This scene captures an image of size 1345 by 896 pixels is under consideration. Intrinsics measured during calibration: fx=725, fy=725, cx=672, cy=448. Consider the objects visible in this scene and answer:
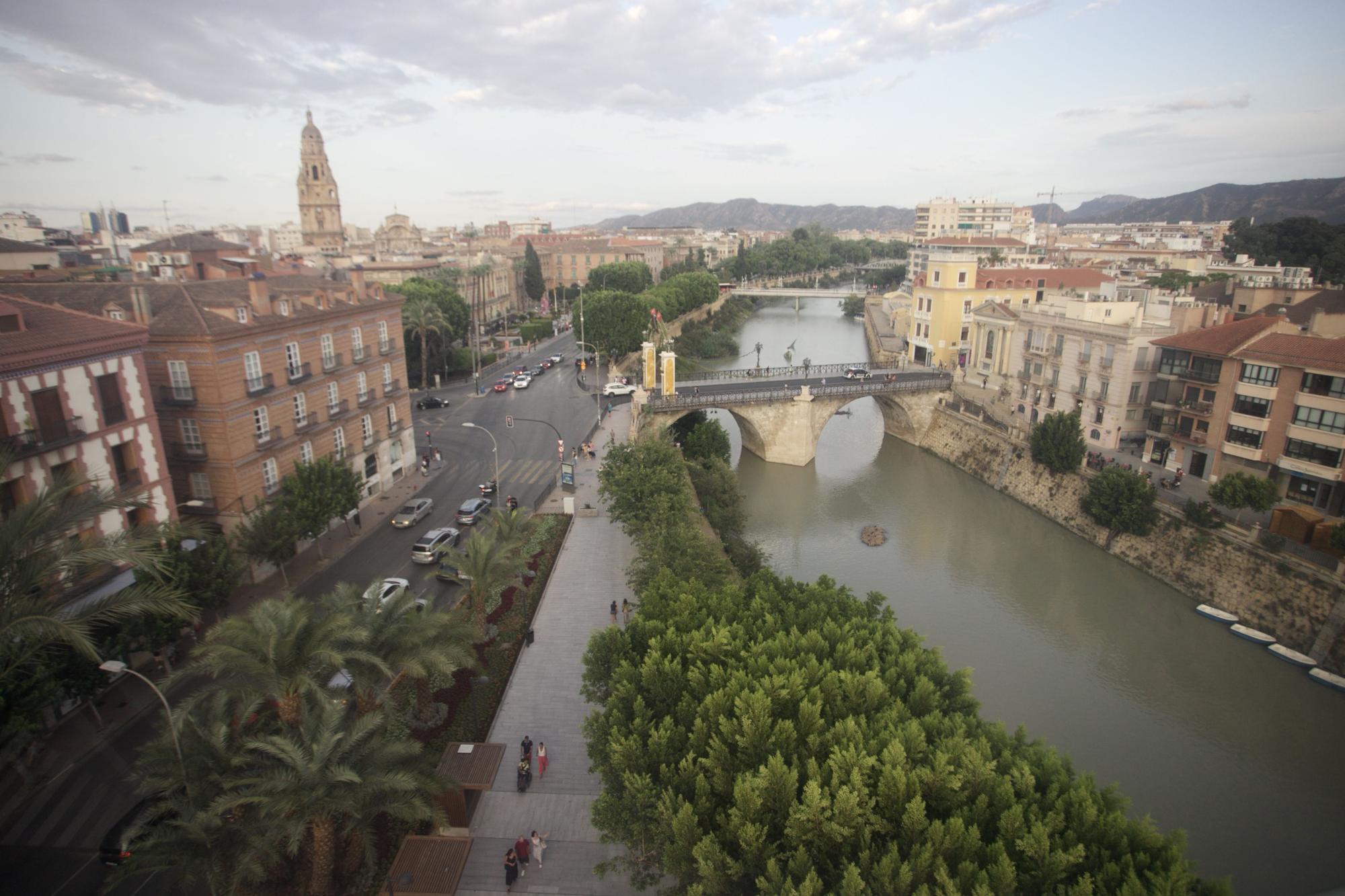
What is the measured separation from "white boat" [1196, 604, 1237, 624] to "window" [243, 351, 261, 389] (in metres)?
33.0

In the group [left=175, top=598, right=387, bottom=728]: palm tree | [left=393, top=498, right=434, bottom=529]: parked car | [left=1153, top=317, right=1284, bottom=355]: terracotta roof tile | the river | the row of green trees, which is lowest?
the river

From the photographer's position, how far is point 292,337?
25359 mm

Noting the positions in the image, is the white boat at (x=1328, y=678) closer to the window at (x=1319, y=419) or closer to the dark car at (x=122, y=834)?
the window at (x=1319, y=419)

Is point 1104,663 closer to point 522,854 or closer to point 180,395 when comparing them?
point 522,854

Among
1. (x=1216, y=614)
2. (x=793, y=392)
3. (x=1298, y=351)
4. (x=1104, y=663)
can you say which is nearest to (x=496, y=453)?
(x=793, y=392)

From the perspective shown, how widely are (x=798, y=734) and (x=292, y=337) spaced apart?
22.2 meters

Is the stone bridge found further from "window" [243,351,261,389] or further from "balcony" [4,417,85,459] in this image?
"balcony" [4,417,85,459]

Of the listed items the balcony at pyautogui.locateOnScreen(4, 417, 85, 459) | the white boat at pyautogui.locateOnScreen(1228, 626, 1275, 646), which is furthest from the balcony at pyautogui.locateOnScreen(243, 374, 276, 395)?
the white boat at pyautogui.locateOnScreen(1228, 626, 1275, 646)

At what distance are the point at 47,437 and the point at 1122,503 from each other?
1362 inches

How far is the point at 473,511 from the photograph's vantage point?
28.3 m

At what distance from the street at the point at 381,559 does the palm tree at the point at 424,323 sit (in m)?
2.45

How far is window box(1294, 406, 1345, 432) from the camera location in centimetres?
2477

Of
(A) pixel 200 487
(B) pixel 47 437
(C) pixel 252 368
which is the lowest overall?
(A) pixel 200 487

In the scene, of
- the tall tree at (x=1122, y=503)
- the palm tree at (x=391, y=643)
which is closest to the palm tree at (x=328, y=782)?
the palm tree at (x=391, y=643)
